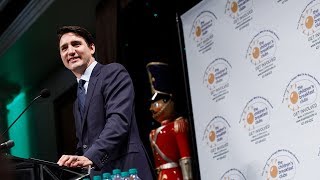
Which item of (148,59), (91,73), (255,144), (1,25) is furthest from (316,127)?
(1,25)

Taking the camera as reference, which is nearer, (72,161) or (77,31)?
(72,161)

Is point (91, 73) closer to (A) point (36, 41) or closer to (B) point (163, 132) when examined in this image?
(B) point (163, 132)

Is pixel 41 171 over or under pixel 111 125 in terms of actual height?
under

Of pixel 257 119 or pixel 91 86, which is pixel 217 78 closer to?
pixel 257 119

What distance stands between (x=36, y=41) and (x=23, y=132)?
4.67 ft

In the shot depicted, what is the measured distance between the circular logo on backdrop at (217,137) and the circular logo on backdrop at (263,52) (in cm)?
42

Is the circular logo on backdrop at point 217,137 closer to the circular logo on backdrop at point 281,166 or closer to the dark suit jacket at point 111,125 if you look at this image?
the circular logo on backdrop at point 281,166

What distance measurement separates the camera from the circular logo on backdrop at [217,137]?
11.8 ft

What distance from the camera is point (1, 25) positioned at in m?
6.23

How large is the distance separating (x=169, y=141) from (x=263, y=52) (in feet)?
3.00

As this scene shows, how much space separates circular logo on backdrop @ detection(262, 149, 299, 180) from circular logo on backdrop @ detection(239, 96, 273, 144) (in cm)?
14

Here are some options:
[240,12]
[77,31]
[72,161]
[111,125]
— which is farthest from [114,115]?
[240,12]

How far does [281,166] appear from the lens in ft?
10.3

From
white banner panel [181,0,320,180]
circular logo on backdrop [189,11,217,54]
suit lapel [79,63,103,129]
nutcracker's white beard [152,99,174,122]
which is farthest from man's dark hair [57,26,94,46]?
nutcracker's white beard [152,99,174,122]
